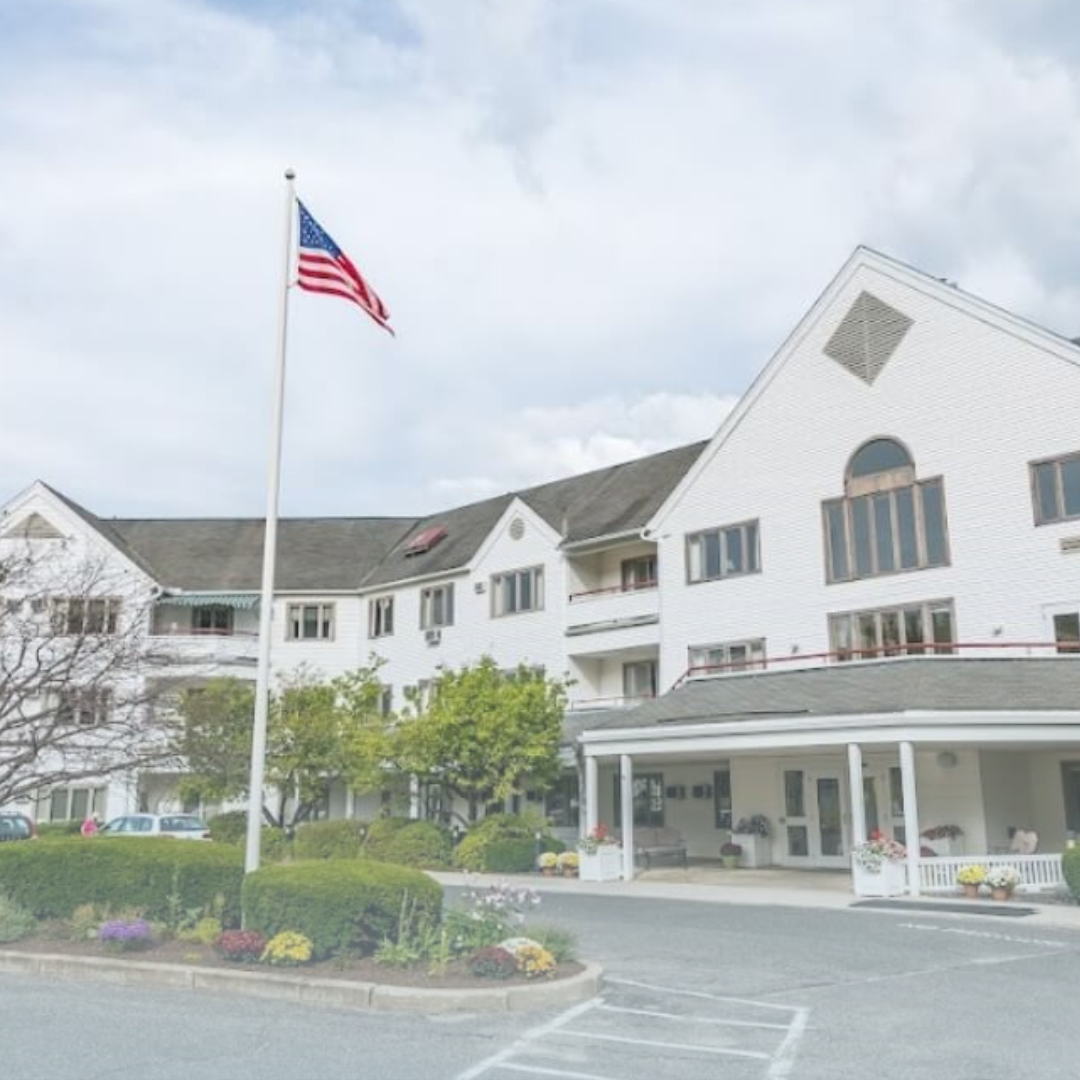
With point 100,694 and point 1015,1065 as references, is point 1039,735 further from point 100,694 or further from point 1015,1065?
point 100,694

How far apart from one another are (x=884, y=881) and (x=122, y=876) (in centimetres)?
1329

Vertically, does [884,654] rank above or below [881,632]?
below

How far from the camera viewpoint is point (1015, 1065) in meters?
8.80

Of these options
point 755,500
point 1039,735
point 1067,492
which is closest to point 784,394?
point 755,500

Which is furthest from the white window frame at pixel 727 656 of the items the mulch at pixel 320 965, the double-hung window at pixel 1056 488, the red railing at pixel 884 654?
the mulch at pixel 320 965

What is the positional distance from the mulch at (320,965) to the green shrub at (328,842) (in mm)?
19133

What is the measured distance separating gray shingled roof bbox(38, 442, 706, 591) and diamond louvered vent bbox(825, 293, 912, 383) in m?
7.63

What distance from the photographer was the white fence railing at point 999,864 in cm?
2188

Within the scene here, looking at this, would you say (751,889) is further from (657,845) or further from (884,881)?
(657,845)

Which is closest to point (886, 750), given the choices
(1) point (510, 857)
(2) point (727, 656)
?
(2) point (727, 656)

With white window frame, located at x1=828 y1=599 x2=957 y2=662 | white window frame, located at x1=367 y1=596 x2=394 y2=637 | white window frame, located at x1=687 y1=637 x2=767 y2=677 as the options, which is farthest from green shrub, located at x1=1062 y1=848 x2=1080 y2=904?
white window frame, located at x1=367 y1=596 x2=394 y2=637

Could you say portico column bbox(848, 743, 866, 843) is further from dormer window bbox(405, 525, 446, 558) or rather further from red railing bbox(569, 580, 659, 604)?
dormer window bbox(405, 525, 446, 558)

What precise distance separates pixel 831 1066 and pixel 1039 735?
1479cm

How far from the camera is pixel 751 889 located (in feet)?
78.2
